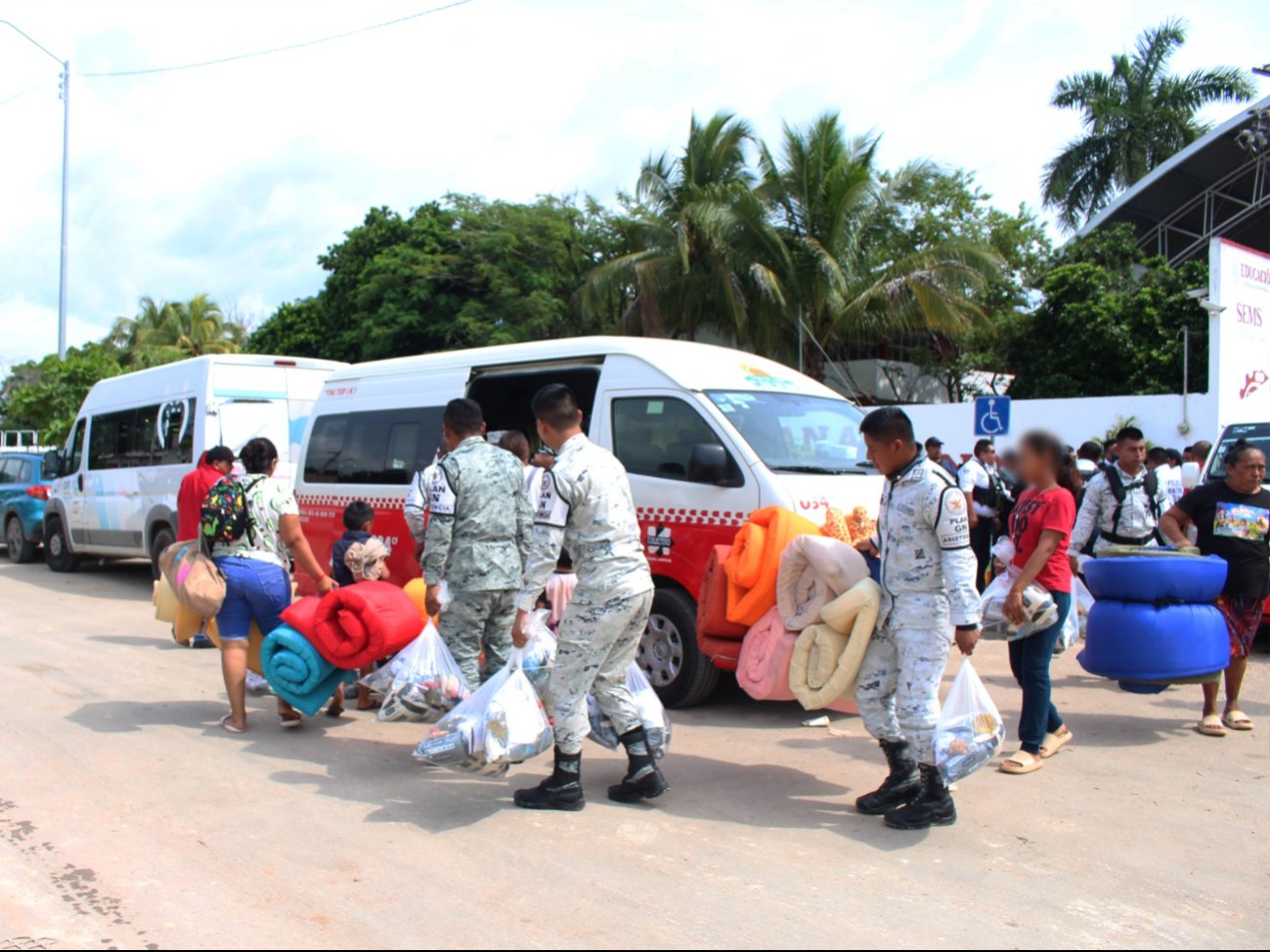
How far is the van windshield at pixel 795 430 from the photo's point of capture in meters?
6.98

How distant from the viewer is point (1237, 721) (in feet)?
21.7

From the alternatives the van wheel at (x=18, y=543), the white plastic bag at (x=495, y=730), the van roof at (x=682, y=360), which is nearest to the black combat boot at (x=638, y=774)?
the white plastic bag at (x=495, y=730)

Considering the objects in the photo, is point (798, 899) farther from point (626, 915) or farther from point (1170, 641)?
point (1170, 641)

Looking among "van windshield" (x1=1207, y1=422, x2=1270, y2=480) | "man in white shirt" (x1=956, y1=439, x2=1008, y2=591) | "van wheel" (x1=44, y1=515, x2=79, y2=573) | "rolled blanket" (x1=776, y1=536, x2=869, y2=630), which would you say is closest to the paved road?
"rolled blanket" (x1=776, y1=536, x2=869, y2=630)

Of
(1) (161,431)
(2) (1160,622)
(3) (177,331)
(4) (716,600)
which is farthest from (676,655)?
(3) (177,331)

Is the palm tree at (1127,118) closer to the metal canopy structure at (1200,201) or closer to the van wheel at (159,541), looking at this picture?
the metal canopy structure at (1200,201)

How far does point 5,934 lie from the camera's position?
12.1 ft

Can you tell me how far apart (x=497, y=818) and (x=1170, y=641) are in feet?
13.0

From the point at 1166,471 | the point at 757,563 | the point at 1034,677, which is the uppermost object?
the point at 1166,471

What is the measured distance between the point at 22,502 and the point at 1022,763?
16.4m

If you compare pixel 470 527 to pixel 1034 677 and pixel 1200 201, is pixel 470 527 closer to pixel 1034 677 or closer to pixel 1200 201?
pixel 1034 677

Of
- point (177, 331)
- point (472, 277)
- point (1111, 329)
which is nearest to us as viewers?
point (1111, 329)

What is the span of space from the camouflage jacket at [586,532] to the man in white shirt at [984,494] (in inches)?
311

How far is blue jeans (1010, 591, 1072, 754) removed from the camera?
5656mm
